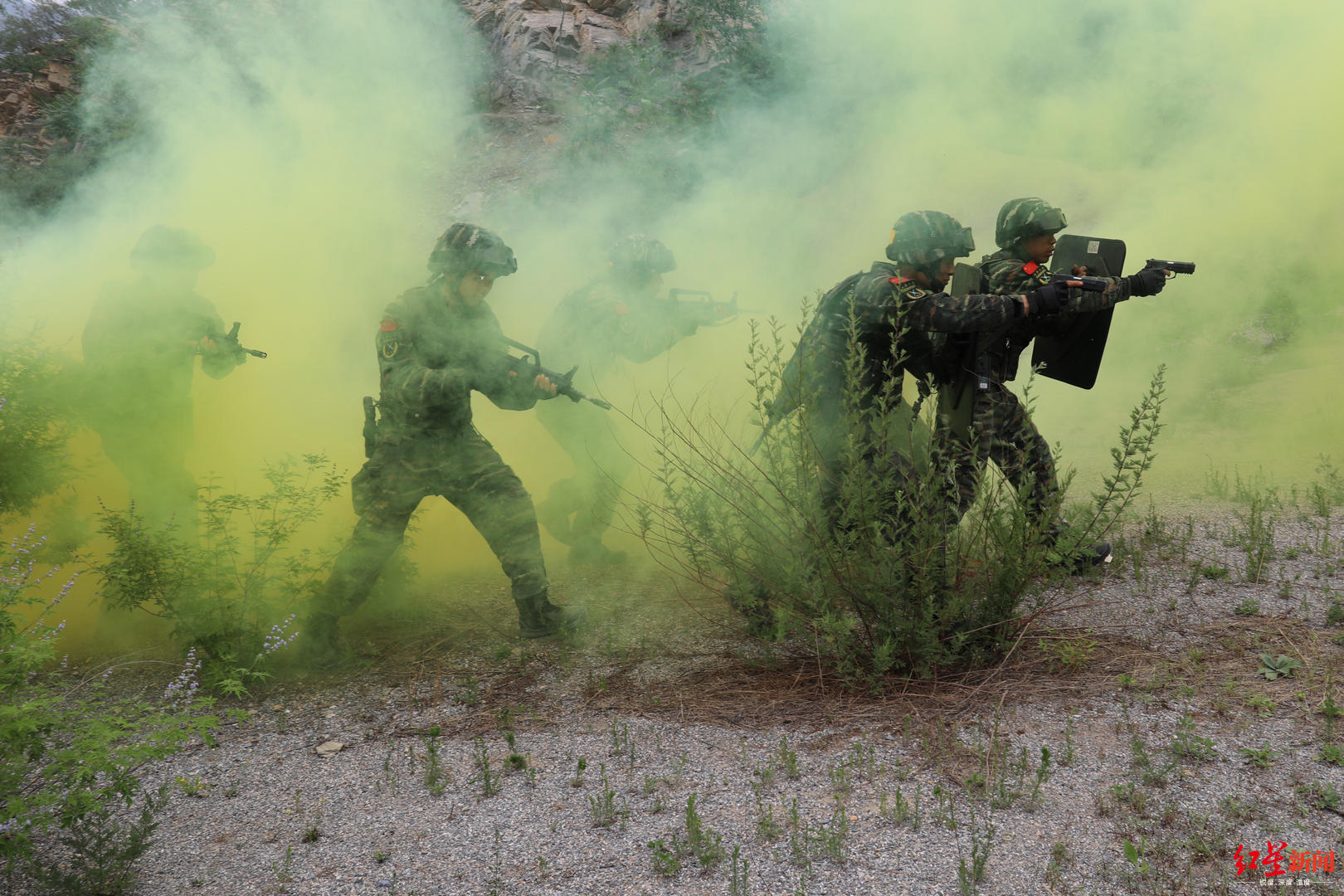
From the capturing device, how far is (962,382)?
3.90m

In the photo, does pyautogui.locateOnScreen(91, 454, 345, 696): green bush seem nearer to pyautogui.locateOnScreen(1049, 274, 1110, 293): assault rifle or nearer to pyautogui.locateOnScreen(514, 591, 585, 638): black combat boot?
pyautogui.locateOnScreen(514, 591, 585, 638): black combat boot

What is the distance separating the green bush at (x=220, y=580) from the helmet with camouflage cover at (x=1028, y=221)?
11.0 ft

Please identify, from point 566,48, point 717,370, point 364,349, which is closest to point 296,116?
point 364,349

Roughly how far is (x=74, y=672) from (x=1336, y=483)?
6.80 m

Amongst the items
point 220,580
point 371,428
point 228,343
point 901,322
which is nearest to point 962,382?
point 901,322

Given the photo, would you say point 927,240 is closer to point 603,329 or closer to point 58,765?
point 603,329

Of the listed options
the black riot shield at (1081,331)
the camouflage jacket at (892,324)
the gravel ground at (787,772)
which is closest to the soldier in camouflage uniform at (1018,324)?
the black riot shield at (1081,331)

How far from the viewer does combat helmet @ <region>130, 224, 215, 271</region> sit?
4848 mm

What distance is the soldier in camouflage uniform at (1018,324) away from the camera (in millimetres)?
3783

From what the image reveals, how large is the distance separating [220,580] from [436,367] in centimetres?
124

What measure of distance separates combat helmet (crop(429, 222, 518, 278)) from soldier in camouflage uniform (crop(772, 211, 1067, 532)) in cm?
137

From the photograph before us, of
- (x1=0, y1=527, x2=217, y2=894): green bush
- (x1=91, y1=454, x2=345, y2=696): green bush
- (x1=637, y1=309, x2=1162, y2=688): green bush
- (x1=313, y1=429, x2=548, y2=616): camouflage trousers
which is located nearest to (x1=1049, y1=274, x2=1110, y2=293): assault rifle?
(x1=637, y1=309, x2=1162, y2=688): green bush

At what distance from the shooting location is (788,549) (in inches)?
126

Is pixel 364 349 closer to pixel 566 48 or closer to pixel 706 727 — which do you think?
pixel 706 727
